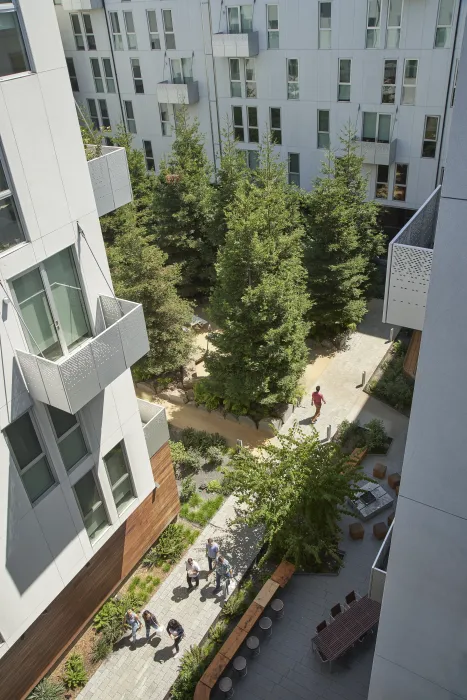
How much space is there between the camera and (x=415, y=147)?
25.0 m

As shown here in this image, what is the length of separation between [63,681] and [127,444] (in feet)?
18.4

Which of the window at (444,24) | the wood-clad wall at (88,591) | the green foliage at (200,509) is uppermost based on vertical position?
the window at (444,24)

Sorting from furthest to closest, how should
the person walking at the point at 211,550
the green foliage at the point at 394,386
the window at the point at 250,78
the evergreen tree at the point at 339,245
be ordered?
1. the window at the point at 250,78
2. the evergreen tree at the point at 339,245
3. the green foliage at the point at 394,386
4. the person walking at the point at 211,550

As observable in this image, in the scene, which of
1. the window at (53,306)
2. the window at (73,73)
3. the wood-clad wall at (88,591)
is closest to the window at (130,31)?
the window at (73,73)

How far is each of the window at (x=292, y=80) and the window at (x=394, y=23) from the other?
4.39m

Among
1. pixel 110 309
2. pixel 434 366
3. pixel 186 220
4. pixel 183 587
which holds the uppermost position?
pixel 434 366

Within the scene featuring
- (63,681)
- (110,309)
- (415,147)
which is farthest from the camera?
(415,147)

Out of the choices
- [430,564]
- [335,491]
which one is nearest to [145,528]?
[335,491]

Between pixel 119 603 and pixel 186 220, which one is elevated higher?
pixel 186 220

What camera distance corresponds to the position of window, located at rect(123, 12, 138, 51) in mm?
29719

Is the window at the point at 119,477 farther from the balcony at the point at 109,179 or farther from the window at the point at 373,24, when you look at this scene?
the window at the point at 373,24

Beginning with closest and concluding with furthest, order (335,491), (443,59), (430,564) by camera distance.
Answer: (430,564) → (335,491) → (443,59)

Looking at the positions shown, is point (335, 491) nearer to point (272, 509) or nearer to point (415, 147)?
point (272, 509)

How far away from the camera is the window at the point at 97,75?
32.4 m
